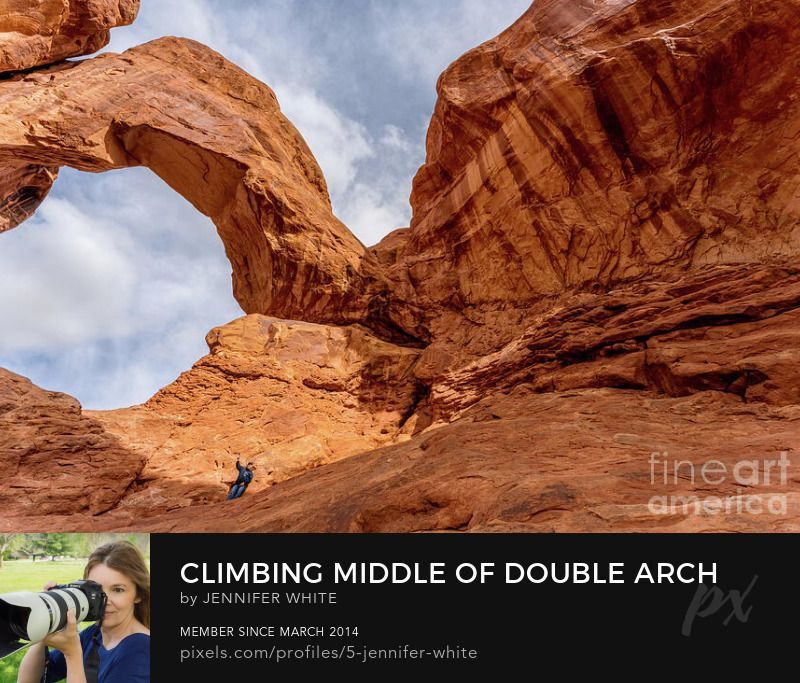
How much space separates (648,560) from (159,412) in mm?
15058

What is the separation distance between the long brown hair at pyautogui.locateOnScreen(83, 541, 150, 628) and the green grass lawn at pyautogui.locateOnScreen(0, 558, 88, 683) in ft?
0.36

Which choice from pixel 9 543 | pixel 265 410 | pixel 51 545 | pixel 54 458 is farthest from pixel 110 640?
pixel 265 410

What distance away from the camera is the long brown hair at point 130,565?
13.6 feet

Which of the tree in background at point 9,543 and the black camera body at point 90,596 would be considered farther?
the tree in background at point 9,543

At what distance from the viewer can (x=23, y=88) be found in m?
16.9

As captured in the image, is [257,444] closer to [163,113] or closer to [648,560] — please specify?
[648,560]

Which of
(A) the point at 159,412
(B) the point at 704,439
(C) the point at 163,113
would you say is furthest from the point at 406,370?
(C) the point at 163,113

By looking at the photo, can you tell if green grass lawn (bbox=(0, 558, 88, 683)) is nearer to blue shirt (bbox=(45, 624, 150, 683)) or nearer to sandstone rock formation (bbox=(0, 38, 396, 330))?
blue shirt (bbox=(45, 624, 150, 683))

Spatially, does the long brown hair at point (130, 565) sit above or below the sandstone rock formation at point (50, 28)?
below

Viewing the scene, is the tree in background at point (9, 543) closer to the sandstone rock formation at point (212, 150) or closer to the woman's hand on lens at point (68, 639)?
the woman's hand on lens at point (68, 639)

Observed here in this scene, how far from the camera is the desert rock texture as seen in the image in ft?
23.1
